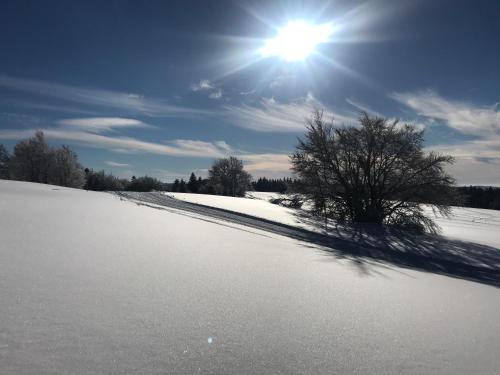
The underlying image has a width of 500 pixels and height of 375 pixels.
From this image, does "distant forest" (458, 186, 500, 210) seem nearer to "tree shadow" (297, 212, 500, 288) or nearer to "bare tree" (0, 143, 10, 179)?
"tree shadow" (297, 212, 500, 288)

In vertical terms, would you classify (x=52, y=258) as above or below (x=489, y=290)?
above

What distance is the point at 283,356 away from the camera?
1.61m

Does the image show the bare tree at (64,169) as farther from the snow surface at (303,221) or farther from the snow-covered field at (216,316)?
the snow-covered field at (216,316)

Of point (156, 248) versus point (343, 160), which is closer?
point (156, 248)

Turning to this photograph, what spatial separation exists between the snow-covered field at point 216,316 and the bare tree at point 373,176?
8.45 m

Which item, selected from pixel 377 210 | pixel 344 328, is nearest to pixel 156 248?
pixel 344 328

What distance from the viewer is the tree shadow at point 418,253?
16.3ft

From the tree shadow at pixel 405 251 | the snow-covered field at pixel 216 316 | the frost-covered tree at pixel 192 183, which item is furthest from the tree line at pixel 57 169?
the snow-covered field at pixel 216 316

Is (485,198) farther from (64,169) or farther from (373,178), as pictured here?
(64,169)

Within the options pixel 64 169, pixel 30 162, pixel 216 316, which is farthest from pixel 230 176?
pixel 216 316

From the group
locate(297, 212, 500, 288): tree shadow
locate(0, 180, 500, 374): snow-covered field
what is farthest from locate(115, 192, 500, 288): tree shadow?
locate(0, 180, 500, 374): snow-covered field

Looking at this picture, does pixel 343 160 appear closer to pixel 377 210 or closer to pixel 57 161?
pixel 377 210

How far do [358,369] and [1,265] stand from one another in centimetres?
228

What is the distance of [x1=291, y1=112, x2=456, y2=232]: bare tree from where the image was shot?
11133 millimetres
